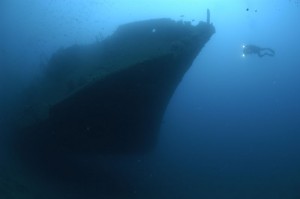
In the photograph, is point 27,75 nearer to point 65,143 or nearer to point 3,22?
point 3,22

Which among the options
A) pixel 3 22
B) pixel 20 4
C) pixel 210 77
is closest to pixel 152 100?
pixel 3 22

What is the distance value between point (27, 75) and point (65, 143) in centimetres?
971

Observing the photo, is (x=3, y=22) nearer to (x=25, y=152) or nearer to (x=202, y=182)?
(x=25, y=152)

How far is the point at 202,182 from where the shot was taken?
64.8ft

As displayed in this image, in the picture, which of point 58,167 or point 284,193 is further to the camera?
point 284,193

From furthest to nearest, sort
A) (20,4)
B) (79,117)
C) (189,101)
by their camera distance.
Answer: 1. (189,101)
2. (20,4)
3. (79,117)

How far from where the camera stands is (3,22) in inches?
941

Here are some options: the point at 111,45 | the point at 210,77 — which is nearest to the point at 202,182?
the point at 111,45

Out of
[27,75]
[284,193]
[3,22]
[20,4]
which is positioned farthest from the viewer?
[20,4]

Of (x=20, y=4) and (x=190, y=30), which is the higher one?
(x=20, y=4)

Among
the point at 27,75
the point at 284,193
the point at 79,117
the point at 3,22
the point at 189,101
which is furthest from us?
the point at 189,101

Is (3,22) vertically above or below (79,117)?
above

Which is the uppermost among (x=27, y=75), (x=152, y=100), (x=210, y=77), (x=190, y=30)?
(x=210, y=77)

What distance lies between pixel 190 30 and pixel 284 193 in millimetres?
11176
